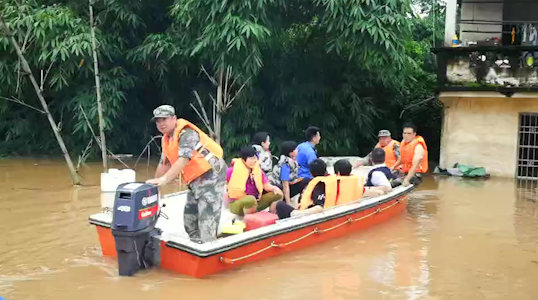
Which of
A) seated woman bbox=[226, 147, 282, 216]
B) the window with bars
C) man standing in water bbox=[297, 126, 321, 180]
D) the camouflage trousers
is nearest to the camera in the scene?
the camouflage trousers

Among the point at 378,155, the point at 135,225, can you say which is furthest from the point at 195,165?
the point at 378,155

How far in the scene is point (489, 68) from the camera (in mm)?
12766

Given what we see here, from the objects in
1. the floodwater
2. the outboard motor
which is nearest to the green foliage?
the floodwater

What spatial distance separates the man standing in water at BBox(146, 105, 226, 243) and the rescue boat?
214mm

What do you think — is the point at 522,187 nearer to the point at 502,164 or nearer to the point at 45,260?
the point at 502,164

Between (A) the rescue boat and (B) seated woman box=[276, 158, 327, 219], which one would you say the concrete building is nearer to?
(A) the rescue boat

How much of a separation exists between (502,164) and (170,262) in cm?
951

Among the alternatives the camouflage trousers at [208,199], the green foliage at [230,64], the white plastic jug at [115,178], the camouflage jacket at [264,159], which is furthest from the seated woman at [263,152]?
the green foliage at [230,64]

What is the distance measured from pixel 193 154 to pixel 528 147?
10036 mm

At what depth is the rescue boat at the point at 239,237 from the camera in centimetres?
567

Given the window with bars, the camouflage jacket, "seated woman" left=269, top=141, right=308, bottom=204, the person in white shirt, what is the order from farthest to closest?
the window with bars, the person in white shirt, the camouflage jacket, "seated woman" left=269, top=141, right=308, bottom=204

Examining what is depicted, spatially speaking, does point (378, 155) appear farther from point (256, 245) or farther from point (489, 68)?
point (489, 68)

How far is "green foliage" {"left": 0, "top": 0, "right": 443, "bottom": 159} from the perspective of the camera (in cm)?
1262

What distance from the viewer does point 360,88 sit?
15492 mm
